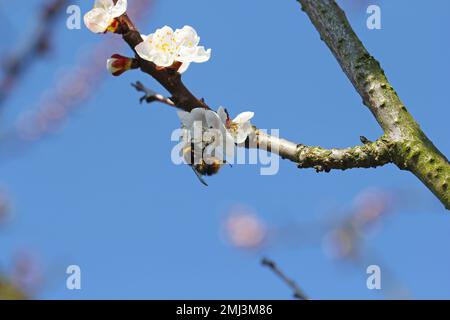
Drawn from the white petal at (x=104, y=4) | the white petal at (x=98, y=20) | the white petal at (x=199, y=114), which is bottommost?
the white petal at (x=199, y=114)

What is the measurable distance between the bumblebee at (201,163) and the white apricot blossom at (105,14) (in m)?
0.45

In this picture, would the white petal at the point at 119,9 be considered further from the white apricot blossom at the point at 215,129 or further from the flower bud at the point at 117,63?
the white apricot blossom at the point at 215,129

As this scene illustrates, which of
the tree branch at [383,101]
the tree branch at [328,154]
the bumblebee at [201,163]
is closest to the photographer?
the tree branch at [383,101]

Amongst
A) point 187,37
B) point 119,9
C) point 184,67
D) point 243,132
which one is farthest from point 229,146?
point 119,9

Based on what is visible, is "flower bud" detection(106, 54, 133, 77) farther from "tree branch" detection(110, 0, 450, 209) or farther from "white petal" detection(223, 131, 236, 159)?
"white petal" detection(223, 131, 236, 159)

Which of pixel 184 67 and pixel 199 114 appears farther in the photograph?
pixel 184 67

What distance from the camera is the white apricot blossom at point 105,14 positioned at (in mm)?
1812

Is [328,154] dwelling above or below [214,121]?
below

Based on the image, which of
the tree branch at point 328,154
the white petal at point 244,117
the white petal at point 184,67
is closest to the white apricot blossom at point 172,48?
the white petal at point 184,67

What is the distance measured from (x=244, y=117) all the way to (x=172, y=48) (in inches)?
12.2

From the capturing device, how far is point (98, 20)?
1.84 metres

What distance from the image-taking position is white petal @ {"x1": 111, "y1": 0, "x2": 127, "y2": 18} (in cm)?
180

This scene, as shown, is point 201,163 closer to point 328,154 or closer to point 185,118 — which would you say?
point 185,118
